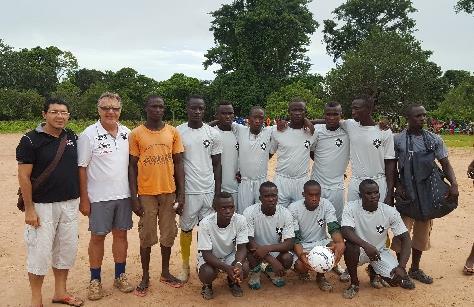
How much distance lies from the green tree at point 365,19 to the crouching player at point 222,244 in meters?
47.0

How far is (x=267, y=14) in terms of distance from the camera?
133ft

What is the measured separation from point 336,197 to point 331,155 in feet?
1.73

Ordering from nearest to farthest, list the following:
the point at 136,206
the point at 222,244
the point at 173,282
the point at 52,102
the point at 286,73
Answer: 1. the point at 52,102
2. the point at 136,206
3. the point at 222,244
4. the point at 173,282
5. the point at 286,73

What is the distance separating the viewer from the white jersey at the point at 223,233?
482 cm

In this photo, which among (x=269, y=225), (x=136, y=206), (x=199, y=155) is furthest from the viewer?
(x=199, y=155)

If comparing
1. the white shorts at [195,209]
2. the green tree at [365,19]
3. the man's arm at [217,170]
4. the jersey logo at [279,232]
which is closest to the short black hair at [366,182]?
the jersey logo at [279,232]

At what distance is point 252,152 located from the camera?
17.7 feet

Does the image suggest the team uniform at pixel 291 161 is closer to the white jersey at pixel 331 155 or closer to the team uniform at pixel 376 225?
the white jersey at pixel 331 155

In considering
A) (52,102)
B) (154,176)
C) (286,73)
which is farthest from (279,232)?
(286,73)

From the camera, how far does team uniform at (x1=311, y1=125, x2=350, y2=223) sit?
5328mm

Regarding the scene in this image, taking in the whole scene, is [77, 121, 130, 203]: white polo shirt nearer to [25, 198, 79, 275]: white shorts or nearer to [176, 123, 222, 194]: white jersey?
[25, 198, 79, 275]: white shorts

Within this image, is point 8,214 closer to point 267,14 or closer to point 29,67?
point 267,14

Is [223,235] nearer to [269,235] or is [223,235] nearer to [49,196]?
[269,235]

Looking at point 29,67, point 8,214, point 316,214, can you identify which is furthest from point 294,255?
point 29,67
